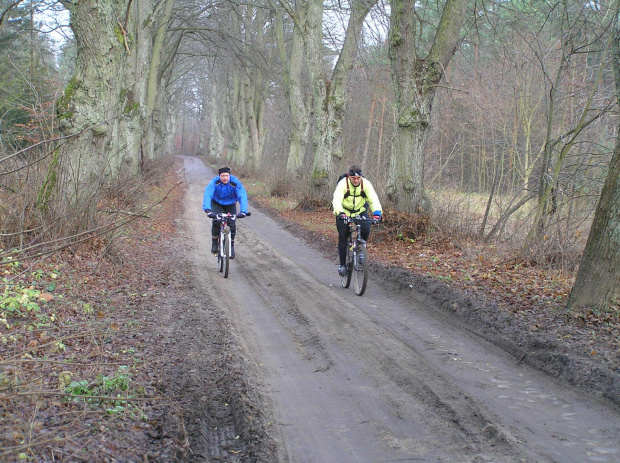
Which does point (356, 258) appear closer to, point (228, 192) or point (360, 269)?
point (360, 269)

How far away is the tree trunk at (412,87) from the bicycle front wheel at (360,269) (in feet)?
15.3

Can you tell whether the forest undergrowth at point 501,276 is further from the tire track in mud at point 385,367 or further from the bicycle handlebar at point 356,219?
the tire track in mud at point 385,367

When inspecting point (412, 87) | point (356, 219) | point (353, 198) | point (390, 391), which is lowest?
point (390, 391)

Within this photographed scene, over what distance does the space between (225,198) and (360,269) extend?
3561 mm

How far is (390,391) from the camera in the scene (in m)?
4.96

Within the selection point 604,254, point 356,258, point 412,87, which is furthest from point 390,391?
point 412,87

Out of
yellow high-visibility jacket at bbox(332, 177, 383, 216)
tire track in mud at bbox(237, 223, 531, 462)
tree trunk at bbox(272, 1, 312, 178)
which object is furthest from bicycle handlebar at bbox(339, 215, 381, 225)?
tree trunk at bbox(272, 1, 312, 178)

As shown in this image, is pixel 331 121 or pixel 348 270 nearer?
pixel 348 270

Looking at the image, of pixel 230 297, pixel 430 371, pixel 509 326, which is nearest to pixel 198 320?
pixel 230 297

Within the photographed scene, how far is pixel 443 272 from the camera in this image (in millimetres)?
9680

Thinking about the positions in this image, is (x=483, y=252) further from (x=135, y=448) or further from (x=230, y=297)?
(x=135, y=448)

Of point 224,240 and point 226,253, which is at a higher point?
point 224,240

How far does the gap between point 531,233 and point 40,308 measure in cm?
899

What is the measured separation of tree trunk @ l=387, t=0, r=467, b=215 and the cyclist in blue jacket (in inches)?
177
